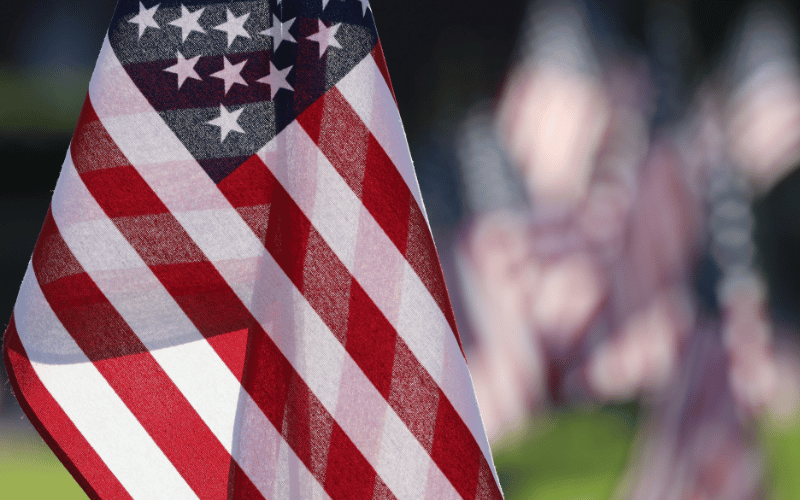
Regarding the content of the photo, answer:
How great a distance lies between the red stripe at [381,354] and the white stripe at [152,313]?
0.13 m

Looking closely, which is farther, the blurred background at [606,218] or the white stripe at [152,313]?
the blurred background at [606,218]

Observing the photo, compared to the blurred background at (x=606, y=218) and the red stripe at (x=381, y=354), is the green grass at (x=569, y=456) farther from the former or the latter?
the red stripe at (x=381, y=354)

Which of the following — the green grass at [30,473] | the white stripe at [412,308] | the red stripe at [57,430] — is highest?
the green grass at [30,473]

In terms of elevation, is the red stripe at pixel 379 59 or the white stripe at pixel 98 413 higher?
the red stripe at pixel 379 59

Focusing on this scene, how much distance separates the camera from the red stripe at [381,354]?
0.67 metres

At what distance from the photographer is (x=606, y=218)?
3.46 metres

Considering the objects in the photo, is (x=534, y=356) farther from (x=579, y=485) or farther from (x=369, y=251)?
(x=369, y=251)

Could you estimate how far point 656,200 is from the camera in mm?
3416

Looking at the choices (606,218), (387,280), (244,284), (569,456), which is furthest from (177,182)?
(569,456)

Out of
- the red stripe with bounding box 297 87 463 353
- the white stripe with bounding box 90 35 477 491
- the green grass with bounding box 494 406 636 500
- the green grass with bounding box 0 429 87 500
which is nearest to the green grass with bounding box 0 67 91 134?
the green grass with bounding box 0 429 87 500

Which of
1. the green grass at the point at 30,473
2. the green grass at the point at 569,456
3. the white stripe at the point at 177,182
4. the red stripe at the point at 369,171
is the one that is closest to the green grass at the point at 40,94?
the green grass at the point at 30,473

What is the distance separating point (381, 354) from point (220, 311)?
0.60ft

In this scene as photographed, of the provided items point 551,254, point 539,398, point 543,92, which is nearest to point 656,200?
point 551,254

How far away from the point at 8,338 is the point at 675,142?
329 centimetres
